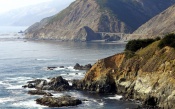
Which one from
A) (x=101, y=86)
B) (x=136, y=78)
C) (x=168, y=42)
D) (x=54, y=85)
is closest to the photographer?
(x=136, y=78)

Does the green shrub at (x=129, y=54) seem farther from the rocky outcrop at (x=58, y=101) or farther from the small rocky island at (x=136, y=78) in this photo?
the rocky outcrop at (x=58, y=101)

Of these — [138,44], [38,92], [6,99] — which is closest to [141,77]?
[138,44]

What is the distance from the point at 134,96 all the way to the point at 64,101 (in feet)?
50.9

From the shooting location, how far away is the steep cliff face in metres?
80.1

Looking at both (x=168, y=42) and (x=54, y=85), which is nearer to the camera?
(x=168, y=42)

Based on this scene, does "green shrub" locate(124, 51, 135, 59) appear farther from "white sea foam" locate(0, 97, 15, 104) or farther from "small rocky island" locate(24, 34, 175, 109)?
"white sea foam" locate(0, 97, 15, 104)

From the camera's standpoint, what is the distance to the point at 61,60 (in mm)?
166000

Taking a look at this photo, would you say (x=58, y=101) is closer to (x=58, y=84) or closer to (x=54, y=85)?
(x=54, y=85)

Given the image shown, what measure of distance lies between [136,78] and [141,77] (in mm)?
2152

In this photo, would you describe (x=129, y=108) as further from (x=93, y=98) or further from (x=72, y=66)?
(x=72, y=66)

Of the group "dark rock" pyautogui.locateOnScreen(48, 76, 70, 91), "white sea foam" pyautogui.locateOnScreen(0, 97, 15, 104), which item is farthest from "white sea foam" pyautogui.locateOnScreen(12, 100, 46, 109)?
"dark rock" pyautogui.locateOnScreen(48, 76, 70, 91)

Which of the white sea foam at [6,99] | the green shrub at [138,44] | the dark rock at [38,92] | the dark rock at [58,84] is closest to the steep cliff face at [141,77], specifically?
the dark rock at [58,84]

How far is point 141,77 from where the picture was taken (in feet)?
289

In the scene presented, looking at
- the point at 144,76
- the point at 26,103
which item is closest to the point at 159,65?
the point at 144,76
